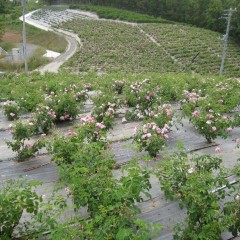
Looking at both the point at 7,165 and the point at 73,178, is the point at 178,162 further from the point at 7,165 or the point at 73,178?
the point at 7,165

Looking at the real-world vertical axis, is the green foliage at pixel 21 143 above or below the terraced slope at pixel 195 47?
above

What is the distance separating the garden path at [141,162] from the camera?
494cm

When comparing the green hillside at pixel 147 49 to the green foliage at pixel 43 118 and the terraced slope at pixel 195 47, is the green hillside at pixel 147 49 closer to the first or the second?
the terraced slope at pixel 195 47

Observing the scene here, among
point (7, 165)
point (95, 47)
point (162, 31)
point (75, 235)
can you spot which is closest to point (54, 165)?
point (7, 165)

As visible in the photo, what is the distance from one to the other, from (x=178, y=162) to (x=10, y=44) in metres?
39.0

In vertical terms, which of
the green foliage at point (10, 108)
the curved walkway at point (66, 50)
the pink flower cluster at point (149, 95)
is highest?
the pink flower cluster at point (149, 95)

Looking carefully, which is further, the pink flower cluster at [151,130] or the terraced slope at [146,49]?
the terraced slope at [146,49]

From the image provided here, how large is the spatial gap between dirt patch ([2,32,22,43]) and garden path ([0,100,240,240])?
36.9 meters

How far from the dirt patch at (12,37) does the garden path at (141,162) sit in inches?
1451

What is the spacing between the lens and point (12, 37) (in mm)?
45656

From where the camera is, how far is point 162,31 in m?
45.6

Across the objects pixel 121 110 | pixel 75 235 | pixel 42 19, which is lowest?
pixel 42 19

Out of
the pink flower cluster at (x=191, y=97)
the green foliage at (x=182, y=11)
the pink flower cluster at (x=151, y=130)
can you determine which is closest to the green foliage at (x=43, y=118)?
the pink flower cluster at (x=151, y=130)

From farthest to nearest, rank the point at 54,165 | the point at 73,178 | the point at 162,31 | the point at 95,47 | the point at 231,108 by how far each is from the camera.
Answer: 1. the point at 162,31
2. the point at 95,47
3. the point at 231,108
4. the point at 54,165
5. the point at 73,178
